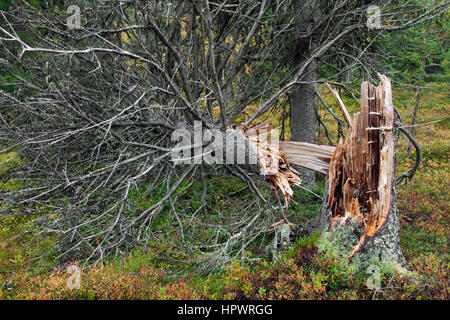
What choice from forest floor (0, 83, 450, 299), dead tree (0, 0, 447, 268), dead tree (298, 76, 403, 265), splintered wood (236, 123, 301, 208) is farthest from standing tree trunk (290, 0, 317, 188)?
dead tree (298, 76, 403, 265)

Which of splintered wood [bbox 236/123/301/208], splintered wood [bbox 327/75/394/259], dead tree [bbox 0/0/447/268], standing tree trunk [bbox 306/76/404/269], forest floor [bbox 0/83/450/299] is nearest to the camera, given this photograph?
forest floor [bbox 0/83/450/299]

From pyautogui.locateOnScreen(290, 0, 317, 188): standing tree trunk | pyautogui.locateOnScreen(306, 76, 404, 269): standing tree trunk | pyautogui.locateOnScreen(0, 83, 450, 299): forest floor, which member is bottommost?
pyautogui.locateOnScreen(0, 83, 450, 299): forest floor

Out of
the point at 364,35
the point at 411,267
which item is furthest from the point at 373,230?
the point at 364,35

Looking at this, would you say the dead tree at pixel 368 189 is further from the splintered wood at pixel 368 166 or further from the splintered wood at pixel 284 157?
the splintered wood at pixel 284 157

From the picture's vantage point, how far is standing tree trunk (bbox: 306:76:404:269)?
408 centimetres

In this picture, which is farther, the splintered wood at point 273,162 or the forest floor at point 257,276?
the splintered wood at point 273,162

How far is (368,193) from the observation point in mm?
4484

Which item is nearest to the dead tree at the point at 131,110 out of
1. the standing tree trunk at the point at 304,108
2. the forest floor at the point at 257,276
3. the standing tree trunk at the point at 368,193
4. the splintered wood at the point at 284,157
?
the splintered wood at the point at 284,157

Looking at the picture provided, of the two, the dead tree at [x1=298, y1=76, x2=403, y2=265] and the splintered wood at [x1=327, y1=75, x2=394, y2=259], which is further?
the splintered wood at [x1=327, y1=75, x2=394, y2=259]

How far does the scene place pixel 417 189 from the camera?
7.41 m

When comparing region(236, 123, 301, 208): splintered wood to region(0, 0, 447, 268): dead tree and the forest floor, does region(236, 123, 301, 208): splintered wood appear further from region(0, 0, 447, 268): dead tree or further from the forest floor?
the forest floor

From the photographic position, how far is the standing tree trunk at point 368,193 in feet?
13.4

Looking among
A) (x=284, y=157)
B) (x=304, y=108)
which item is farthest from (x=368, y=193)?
(x=304, y=108)
